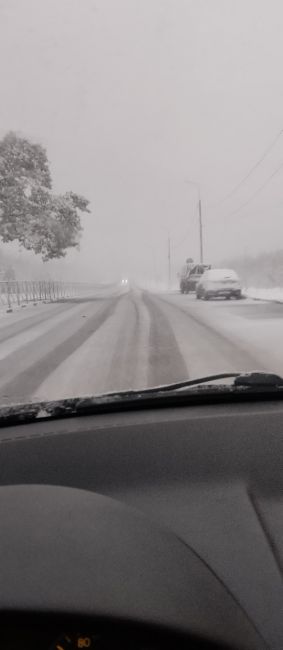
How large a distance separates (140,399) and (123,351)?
5.90m

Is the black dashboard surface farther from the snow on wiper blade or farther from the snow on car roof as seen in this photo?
the snow on car roof

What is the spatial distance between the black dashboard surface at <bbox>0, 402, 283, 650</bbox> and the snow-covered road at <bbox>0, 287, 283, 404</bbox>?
2.78 meters

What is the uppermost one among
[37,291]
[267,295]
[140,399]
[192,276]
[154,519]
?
[140,399]

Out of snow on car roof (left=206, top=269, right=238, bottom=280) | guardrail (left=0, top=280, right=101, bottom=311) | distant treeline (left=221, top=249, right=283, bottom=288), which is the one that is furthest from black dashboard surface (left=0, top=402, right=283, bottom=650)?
distant treeline (left=221, top=249, right=283, bottom=288)

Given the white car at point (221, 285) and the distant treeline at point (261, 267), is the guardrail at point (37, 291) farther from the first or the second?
the distant treeline at point (261, 267)

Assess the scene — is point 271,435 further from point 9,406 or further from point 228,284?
point 228,284

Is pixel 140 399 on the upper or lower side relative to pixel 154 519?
upper

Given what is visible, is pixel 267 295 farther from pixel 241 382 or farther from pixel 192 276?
pixel 241 382

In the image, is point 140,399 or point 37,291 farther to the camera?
point 37,291

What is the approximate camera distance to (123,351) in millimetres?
9102

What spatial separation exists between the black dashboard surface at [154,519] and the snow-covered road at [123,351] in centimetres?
278

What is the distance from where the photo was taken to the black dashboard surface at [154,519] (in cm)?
150

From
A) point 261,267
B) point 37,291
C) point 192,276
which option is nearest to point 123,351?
point 37,291

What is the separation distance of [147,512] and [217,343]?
780 cm
